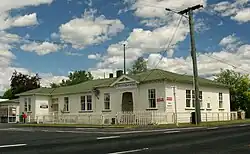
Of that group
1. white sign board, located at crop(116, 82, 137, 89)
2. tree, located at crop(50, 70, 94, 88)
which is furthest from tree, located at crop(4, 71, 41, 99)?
white sign board, located at crop(116, 82, 137, 89)

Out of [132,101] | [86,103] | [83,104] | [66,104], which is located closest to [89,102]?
[86,103]

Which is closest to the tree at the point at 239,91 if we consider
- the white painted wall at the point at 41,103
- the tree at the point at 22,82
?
the white painted wall at the point at 41,103

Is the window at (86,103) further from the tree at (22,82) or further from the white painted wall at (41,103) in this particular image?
the tree at (22,82)

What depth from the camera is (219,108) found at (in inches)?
1501

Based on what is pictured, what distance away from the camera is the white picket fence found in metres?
29.9

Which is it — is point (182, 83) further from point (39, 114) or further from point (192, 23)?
point (39, 114)

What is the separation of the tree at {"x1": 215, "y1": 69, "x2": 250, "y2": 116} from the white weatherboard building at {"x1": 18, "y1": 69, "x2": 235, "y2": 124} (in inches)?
398

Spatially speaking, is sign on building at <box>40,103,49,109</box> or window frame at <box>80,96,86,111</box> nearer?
window frame at <box>80,96,86,111</box>

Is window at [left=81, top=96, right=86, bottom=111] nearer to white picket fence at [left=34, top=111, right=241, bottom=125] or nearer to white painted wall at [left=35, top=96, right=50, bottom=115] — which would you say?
white picket fence at [left=34, top=111, right=241, bottom=125]

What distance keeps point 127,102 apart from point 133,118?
5990 mm

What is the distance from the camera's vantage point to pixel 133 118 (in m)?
30.7

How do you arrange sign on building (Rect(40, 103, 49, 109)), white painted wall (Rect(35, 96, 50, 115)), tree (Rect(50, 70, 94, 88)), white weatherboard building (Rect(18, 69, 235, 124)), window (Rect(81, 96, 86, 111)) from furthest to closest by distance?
tree (Rect(50, 70, 94, 88)), sign on building (Rect(40, 103, 49, 109)), white painted wall (Rect(35, 96, 50, 115)), window (Rect(81, 96, 86, 111)), white weatherboard building (Rect(18, 69, 235, 124))

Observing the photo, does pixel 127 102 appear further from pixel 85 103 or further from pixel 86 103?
pixel 85 103

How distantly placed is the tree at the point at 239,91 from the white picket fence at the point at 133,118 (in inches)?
357
